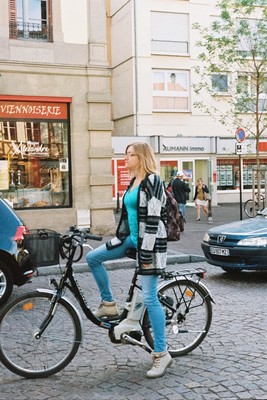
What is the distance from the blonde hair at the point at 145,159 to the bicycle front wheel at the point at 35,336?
4.06 feet

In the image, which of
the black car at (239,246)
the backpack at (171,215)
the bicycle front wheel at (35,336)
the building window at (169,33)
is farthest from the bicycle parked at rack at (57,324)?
the building window at (169,33)

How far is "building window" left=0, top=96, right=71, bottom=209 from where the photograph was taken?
14.1 metres

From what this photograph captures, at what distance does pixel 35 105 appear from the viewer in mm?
14344

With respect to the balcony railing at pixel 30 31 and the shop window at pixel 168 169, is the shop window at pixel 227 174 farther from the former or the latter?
the balcony railing at pixel 30 31

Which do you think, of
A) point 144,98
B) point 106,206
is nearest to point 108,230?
point 106,206

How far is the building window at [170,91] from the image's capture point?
29.5m

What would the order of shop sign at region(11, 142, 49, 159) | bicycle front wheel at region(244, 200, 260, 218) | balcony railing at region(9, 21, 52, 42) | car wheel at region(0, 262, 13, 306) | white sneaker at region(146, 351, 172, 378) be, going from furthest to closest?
bicycle front wheel at region(244, 200, 260, 218) < shop sign at region(11, 142, 49, 159) < balcony railing at region(9, 21, 52, 42) < car wheel at region(0, 262, 13, 306) < white sneaker at region(146, 351, 172, 378)

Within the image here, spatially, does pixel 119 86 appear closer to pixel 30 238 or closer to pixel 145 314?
pixel 30 238

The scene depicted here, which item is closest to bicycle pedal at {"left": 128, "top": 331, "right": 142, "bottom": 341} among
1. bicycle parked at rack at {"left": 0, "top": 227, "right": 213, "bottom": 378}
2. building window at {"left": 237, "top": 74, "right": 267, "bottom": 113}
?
bicycle parked at rack at {"left": 0, "top": 227, "right": 213, "bottom": 378}

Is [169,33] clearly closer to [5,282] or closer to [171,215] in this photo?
[5,282]

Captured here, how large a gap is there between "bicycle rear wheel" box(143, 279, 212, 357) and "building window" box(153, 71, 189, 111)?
2493 centimetres

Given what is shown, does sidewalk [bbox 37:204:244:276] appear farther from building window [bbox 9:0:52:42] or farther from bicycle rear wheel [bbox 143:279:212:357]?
building window [bbox 9:0:52:42]

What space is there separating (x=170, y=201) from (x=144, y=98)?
78.6 ft

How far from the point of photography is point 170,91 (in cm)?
2970
